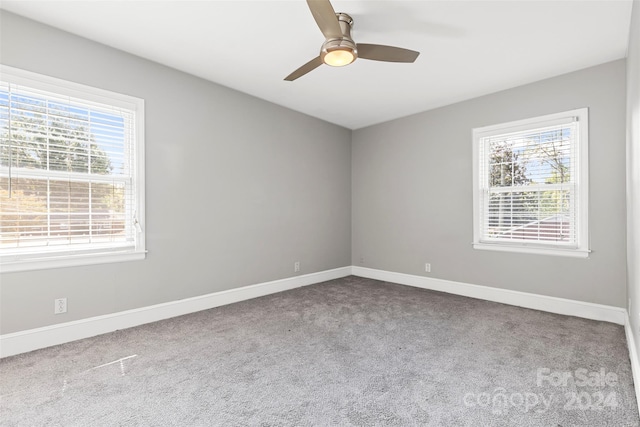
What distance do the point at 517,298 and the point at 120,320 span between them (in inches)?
166

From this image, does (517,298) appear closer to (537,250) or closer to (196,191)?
(537,250)

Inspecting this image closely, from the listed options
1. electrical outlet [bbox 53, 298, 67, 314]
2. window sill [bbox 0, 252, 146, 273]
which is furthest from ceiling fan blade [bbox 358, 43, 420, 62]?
electrical outlet [bbox 53, 298, 67, 314]

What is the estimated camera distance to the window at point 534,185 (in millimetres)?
3223

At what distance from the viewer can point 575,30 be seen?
98.7 inches

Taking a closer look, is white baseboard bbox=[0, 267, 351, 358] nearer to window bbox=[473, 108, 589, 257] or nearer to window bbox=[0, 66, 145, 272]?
window bbox=[0, 66, 145, 272]

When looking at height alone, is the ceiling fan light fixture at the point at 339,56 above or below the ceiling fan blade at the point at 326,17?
below

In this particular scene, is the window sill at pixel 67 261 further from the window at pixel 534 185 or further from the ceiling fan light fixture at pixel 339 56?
the window at pixel 534 185

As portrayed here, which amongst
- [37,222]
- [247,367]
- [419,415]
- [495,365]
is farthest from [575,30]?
[37,222]

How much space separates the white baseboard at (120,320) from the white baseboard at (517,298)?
177 cm

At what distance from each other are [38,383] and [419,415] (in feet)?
7.67

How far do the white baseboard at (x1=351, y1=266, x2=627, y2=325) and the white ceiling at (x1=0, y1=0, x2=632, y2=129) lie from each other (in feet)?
7.96

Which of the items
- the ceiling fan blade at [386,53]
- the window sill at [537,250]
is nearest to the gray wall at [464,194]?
the window sill at [537,250]

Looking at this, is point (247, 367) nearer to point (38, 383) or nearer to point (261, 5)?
point (38, 383)

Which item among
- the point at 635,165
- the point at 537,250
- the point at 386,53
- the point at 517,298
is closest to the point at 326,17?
the point at 386,53
